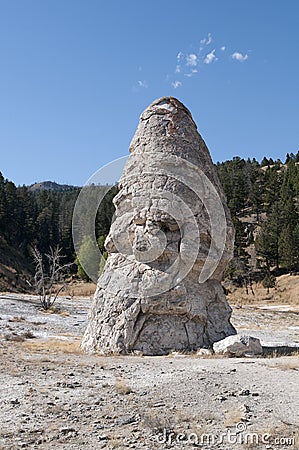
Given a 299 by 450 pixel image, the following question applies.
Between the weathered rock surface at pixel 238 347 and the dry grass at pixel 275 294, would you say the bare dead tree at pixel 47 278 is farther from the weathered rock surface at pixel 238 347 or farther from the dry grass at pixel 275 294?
the weathered rock surface at pixel 238 347

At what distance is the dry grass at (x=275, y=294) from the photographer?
50516mm

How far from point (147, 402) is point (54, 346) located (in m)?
8.55

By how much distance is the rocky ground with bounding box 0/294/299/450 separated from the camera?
5977mm

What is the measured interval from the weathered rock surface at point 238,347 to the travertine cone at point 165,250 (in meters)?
1.13

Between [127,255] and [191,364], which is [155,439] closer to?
[191,364]

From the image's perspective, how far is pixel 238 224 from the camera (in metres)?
66.9

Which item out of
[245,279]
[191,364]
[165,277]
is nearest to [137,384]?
[191,364]

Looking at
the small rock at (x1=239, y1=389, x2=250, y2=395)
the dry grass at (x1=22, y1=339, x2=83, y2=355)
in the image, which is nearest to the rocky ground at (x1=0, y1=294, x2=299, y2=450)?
the small rock at (x1=239, y1=389, x2=250, y2=395)

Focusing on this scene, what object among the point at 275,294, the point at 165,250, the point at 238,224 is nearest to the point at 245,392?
the point at 165,250

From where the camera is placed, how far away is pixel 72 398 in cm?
796

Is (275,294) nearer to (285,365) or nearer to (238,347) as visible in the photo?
(238,347)

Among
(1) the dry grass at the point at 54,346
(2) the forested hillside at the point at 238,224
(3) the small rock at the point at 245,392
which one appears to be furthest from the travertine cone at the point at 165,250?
(2) the forested hillside at the point at 238,224

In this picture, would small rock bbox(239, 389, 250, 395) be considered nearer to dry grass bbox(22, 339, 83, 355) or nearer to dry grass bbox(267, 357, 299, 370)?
dry grass bbox(267, 357, 299, 370)

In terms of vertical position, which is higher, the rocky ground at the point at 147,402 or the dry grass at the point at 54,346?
the rocky ground at the point at 147,402
